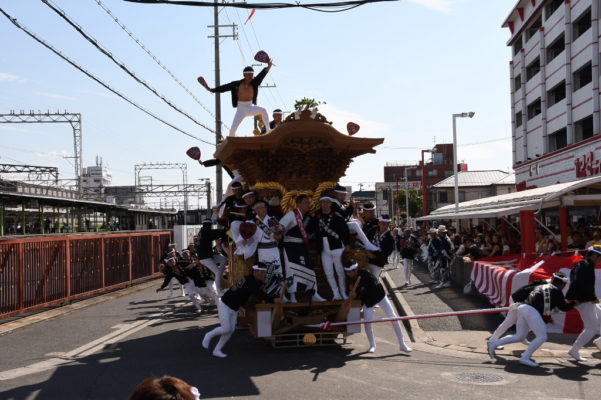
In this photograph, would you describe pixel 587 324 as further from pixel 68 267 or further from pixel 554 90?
pixel 554 90

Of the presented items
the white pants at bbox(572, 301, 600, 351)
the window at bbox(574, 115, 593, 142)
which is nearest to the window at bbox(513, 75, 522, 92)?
the window at bbox(574, 115, 593, 142)

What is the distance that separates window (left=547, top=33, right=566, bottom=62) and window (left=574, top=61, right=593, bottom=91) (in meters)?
3.17

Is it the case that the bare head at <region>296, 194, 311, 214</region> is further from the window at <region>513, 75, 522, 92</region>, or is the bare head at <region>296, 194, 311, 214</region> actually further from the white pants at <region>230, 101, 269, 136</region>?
the window at <region>513, 75, 522, 92</region>

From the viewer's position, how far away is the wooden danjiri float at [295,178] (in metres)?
8.91

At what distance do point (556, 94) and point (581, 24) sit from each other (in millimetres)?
5154

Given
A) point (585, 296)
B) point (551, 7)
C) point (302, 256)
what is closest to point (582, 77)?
point (551, 7)

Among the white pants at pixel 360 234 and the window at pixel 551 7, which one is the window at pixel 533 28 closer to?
the window at pixel 551 7

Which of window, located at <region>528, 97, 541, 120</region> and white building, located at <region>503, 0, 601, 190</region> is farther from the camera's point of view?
window, located at <region>528, 97, 541, 120</region>

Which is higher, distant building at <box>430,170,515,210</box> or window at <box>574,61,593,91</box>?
window at <box>574,61,593,91</box>

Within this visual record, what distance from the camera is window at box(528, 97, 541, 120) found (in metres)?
35.7

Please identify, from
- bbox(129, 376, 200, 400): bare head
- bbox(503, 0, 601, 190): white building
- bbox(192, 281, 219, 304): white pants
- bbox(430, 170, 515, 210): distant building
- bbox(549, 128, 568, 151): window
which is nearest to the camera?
bbox(129, 376, 200, 400): bare head

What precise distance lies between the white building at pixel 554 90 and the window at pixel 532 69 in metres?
0.03

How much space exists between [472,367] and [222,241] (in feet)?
19.6

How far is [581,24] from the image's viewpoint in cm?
2809
